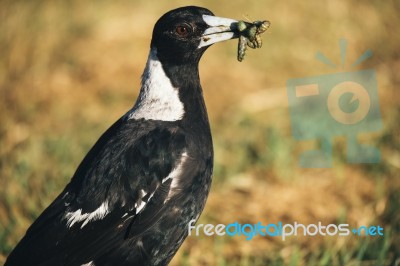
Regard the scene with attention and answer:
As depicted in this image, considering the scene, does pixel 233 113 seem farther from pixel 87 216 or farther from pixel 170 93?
pixel 87 216

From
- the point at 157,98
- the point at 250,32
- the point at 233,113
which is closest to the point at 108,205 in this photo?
the point at 157,98

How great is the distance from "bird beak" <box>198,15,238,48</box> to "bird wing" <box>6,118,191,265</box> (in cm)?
43

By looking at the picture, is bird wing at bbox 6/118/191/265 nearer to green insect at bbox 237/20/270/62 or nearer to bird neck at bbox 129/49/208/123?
bird neck at bbox 129/49/208/123

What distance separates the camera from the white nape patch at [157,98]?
261cm

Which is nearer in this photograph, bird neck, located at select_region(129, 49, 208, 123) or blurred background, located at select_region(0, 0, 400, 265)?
bird neck, located at select_region(129, 49, 208, 123)

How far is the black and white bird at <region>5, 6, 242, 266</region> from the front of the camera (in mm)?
2385

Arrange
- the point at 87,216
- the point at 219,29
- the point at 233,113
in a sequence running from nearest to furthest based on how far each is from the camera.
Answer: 1. the point at 87,216
2. the point at 219,29
3. the point at 233,113

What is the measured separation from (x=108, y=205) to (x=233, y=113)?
8.09 feet

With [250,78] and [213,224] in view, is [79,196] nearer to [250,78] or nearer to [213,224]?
[213,224]

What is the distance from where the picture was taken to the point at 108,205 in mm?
2402

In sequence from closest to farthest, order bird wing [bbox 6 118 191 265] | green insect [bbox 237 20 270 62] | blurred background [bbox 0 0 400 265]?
1. bird wing [bbox 6 118 191 265]
2. green insect [bbox 237 20 270 62]
3. blurred background [bbox 0 0 400 265]

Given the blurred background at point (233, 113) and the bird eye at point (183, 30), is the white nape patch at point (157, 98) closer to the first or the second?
the bird eye at point (183, 30)

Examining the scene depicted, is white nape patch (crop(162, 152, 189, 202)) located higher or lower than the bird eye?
lower

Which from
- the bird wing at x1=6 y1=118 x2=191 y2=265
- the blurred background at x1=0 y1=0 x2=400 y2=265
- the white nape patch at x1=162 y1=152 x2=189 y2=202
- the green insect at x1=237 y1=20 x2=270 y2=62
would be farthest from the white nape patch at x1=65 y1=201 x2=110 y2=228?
the green insect at x1=237 y1=20 x2=270 y2=62
